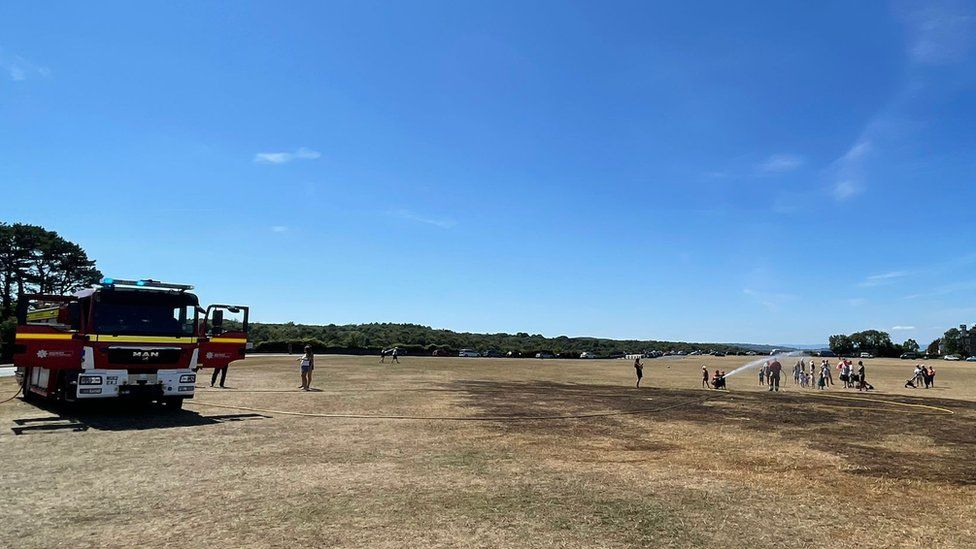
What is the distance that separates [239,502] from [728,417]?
51.5ft

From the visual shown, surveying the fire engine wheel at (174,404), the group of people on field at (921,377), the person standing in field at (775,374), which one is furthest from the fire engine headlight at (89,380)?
the group of people on field at (921,377)

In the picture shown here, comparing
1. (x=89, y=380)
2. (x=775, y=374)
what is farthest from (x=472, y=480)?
(x=775, y=374)

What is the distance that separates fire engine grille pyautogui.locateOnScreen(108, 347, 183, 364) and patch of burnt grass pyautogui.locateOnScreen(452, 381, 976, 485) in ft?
29.2

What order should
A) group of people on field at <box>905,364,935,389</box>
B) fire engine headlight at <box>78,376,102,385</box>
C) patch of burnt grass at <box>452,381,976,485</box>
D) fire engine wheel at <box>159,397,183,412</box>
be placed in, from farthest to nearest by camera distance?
group of people on field at <box>905,364,935,389</box> < fire engine wheel at <box>159,397,183,412</box> < fire engine headlight at <box>78,376,102,385</box> < patch of burnt grass at <box>452,381,976,485</box>

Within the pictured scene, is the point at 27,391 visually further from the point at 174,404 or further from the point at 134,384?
the point at 134,384

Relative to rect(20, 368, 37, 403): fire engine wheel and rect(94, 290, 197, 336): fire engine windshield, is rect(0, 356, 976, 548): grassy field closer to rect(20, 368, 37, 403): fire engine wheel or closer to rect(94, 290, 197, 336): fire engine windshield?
rect(20, 368, 37, 403): fire engine wheel

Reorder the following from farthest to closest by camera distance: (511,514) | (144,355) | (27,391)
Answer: (27,391) < (144,355) < (511,514)

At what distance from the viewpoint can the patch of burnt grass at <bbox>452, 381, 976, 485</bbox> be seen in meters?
11.5

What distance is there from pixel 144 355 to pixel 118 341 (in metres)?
0.70

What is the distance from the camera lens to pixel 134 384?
1472cm

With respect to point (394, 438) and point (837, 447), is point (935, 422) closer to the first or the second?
point (837, 447)

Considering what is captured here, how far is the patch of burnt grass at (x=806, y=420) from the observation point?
11531 millimetres

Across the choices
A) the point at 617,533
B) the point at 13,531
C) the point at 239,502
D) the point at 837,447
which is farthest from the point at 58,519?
the point at 837,447

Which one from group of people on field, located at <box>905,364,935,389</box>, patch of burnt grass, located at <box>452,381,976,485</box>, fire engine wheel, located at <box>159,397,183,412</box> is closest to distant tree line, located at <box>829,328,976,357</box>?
group of people on field, located at <box>905,364,935,389</box>
